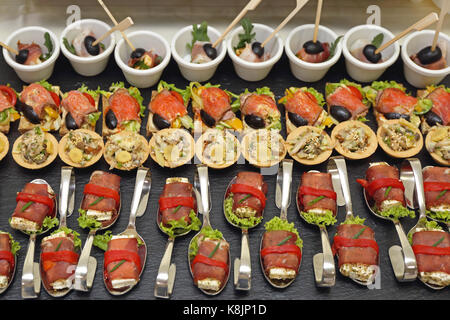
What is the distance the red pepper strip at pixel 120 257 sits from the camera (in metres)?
3.51

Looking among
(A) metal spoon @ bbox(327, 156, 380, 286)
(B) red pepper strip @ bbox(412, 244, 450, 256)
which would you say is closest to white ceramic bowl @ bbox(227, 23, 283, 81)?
(A) metal spoon @ bbox(327, 156, 380, 286)

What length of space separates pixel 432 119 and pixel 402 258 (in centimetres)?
134

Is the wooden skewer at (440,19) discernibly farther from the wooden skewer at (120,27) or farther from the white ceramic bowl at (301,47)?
the wooden skewer at (120,27)

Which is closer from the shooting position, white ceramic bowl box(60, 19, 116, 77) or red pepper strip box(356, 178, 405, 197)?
red pepper strip box(356, 178, 405, 197)

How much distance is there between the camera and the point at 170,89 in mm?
4375

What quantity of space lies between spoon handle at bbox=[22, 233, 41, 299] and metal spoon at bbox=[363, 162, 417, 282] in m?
2.69

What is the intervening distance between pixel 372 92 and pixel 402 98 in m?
0.27

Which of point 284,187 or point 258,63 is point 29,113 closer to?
point 258,63

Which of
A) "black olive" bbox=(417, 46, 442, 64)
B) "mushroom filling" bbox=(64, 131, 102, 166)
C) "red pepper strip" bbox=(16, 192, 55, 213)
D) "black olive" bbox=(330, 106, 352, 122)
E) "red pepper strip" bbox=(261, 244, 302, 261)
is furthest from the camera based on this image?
"black olive" bbox=(417, 46, 442, 64)

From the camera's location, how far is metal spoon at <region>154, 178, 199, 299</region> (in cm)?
345

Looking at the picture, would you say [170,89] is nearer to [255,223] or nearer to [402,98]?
[255,223]

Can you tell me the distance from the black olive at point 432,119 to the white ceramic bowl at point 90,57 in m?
2.93

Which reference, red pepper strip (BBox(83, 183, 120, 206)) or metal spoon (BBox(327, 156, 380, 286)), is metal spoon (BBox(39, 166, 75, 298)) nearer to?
red pepper strip (BBox(83, 183, 120, 206))

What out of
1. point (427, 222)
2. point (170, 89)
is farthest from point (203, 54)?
point (427, 222)
